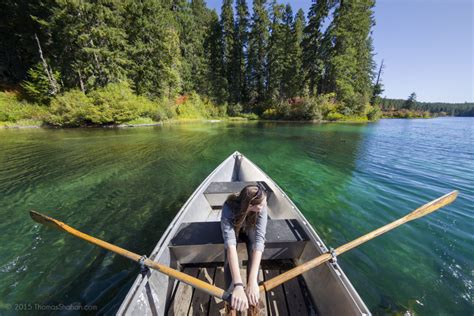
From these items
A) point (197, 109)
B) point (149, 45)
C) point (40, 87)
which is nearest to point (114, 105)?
point (40, 87)

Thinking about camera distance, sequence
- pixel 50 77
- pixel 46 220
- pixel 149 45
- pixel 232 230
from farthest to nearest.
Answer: pixel 149 45 < pixel 50 77 < pixel 46 220 < pixel 232 230

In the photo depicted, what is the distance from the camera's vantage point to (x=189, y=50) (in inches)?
1315

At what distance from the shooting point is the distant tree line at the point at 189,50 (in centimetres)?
2112

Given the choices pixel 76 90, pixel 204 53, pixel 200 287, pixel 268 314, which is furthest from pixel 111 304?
pixel 204 53

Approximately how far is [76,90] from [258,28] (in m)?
32.9

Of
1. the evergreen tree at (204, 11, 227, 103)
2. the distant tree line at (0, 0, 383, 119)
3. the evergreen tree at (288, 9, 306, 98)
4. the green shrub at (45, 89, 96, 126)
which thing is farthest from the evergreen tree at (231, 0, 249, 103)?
the green shrub at (45, 89, 96, 126)

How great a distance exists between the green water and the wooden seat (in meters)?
1.00

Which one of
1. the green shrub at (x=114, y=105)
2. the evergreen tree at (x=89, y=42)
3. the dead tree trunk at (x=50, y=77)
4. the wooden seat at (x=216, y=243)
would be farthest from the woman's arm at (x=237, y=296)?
the dead tree trunk at (x=50, y=77)

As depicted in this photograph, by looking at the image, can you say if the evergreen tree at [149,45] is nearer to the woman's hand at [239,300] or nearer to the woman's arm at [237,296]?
the woman's arm at [237,296]

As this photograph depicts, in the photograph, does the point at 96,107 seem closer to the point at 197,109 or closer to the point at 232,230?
the point at 197,109

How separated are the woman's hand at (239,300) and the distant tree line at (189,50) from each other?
89.8 ft

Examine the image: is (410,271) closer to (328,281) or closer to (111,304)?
(328,281)

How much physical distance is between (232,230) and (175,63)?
32.2 meters

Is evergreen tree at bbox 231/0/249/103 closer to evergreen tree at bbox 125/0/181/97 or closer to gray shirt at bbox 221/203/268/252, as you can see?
evergreen tree at bbox 125/0/181/97
